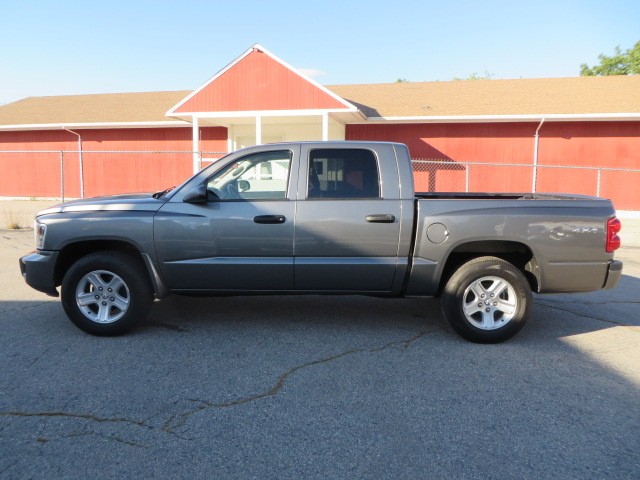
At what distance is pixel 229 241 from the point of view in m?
4.87

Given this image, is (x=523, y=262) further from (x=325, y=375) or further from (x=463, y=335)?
(x=325, y=375)

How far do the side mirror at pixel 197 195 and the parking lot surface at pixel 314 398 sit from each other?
1306 millimetres

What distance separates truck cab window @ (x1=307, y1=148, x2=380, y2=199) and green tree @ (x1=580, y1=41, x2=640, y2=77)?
41.0m

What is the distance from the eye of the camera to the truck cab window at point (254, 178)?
16.3 feet

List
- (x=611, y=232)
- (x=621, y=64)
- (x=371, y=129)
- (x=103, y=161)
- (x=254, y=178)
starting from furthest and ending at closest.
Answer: (x=621, y=64), (x=103, y=161), (x=371, y=129), (x=254, y=178), (x=611, y=232)

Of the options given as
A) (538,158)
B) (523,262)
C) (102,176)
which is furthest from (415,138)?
(523,262)

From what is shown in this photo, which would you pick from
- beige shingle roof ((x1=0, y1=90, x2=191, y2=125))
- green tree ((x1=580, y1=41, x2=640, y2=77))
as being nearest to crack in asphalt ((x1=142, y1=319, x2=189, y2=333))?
beige shingle roof ((x1=0, y1=90, x2=191, y2=125))

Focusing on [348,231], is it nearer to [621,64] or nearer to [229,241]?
[229,241]

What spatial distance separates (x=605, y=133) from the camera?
17.8 m

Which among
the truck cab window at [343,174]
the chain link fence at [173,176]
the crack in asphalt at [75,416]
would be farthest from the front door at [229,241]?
the chain link fence at [173,176]

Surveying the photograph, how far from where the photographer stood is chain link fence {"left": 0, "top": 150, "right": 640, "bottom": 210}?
58.8 feet

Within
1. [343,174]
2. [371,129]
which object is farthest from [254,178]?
[371,129]

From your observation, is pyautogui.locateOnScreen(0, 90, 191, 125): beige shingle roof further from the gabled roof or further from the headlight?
the headlight

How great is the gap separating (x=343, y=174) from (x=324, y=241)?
0.70m
